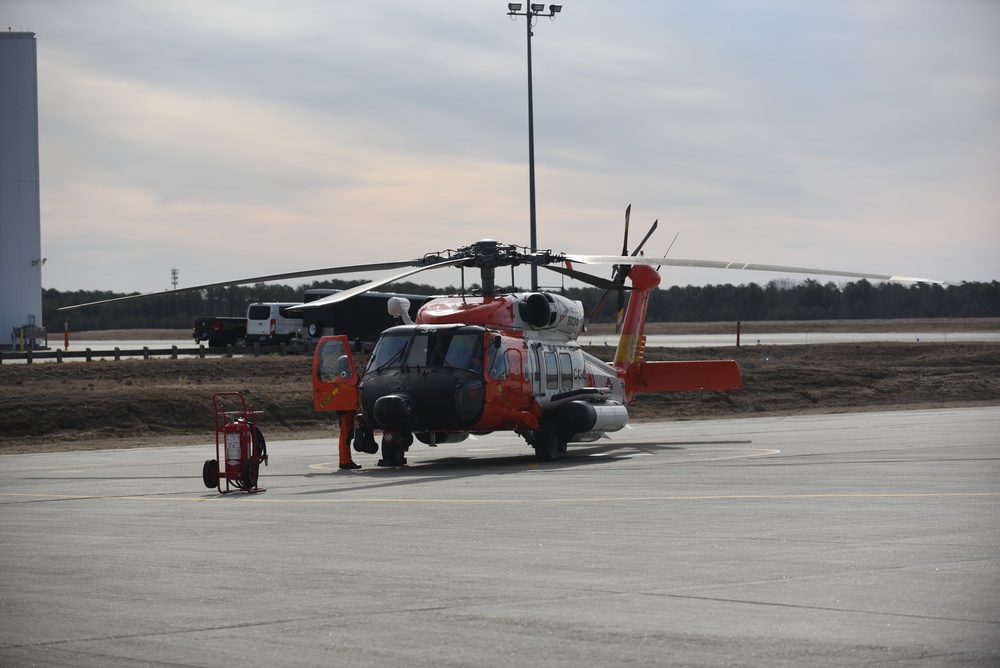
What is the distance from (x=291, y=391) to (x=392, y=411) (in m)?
19.0

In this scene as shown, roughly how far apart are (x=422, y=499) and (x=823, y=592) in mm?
7248

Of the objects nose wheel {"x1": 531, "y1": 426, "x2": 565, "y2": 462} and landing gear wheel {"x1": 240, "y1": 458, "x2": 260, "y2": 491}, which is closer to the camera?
landing gear wheel {"x1": 240, "y1": 458, "x2": 260, "y2": 491}

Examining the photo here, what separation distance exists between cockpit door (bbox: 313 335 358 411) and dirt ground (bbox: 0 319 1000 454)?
881 cm

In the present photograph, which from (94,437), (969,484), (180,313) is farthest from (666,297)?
(969,484)

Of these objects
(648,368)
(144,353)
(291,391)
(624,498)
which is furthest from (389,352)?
(144,353)

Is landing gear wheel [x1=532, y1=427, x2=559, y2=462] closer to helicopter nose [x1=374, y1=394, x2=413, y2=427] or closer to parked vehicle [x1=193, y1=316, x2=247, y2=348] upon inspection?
helicopter nose [x1=374, y1=394, x2=413, y2=427]

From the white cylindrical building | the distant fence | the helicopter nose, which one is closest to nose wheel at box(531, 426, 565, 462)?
the helicopter nose

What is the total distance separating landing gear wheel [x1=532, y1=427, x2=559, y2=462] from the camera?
69.3ft

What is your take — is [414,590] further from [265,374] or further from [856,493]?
[265,374]

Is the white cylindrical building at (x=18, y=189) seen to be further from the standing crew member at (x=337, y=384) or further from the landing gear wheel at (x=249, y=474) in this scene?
the landing gear wheel at (x=249, y=474)

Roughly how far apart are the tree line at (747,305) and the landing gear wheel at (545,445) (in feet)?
242

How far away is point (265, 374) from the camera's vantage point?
4125 centimetres

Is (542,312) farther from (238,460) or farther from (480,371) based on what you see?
(238,460)

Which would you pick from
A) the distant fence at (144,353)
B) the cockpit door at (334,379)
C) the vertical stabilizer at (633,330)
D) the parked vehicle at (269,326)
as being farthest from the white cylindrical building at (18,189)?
the cockpit door at (334,379)
